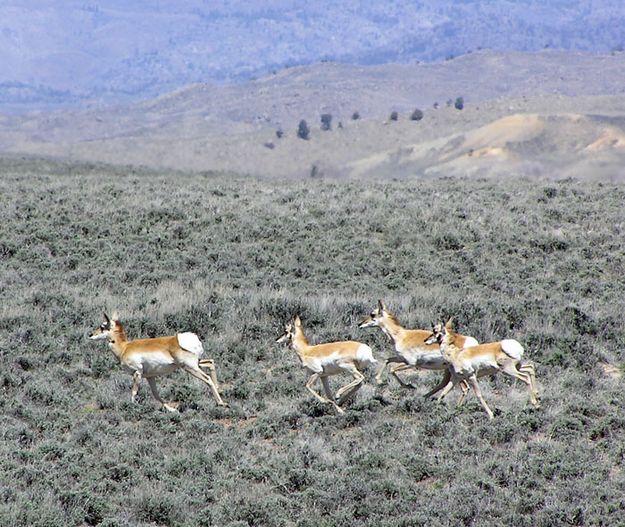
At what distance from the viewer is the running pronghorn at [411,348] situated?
13180 millimetres

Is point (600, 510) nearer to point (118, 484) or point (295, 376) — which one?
point (118, 484)

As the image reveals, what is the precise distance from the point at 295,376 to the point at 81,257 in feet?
34.4

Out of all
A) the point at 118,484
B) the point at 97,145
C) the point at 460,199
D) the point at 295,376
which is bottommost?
the point at 97,145

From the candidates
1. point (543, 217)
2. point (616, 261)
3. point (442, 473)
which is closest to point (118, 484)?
point (442, 473)

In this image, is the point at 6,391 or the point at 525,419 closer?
the point at 525,419

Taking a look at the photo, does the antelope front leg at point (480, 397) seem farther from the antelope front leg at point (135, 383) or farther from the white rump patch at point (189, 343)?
the antelope front leg at point (135, 383)

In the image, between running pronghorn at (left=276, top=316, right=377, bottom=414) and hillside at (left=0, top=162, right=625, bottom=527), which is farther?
running pronghorn at (left=276, top=316, right=377, bottom=414)

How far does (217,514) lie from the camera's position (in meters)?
9.85

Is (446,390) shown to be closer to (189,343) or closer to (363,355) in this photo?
(363,355)

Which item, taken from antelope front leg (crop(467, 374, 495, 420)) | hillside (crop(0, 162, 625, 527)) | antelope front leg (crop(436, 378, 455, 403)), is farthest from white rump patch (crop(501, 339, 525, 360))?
antelope front leg (crop(436, 378, 455, 403))

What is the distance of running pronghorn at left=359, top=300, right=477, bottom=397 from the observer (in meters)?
13.2

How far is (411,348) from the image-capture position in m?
13.5

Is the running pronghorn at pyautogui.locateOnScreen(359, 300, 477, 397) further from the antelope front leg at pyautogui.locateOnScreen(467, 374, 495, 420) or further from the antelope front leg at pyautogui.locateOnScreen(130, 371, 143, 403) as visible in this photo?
the antelope front leg at pyautogui.locateOnScreen(130, 371, 143, 403)

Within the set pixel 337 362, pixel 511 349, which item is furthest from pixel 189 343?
pixel 511 349
